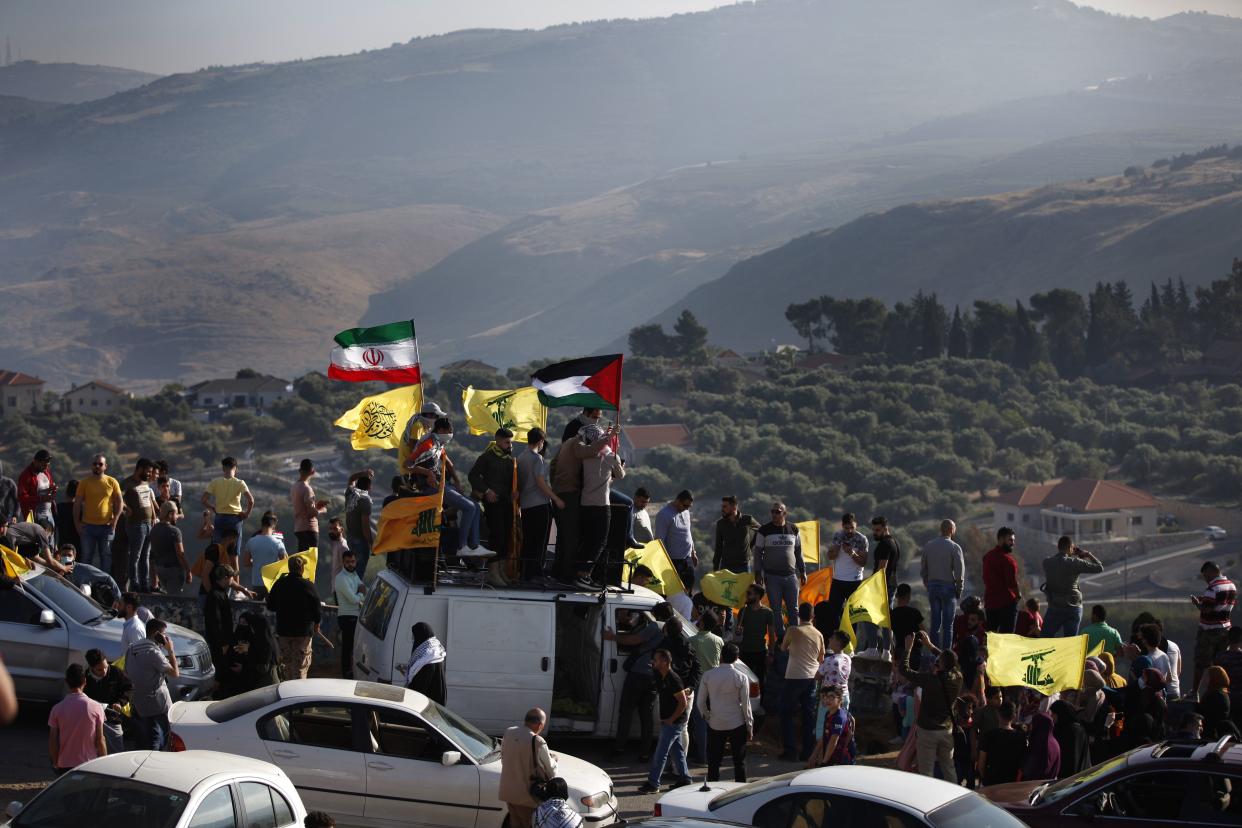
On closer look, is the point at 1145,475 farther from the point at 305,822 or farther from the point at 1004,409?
the point at 305,822

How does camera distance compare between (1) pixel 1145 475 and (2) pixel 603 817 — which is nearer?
(2) pixel 603 817

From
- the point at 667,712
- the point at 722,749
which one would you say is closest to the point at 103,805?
the point at 667,712

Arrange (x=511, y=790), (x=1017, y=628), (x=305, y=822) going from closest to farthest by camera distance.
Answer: (x=305, y=822)
(x=511, y=790)
(x=1017, y=628)

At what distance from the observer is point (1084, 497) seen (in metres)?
113

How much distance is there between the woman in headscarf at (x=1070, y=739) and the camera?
493 inches

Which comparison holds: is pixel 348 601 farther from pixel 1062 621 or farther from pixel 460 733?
pixel 1062 621

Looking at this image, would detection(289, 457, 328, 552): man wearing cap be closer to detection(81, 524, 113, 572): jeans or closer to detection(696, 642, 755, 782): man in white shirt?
detection(81, 524, 113, 572): jeans

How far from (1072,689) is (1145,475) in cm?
12231

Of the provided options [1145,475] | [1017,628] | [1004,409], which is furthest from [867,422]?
[1017,628]

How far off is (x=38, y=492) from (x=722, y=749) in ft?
32.4

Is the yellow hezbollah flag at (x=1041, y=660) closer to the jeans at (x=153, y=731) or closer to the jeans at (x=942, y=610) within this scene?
the jeans at (x=942, y=610)

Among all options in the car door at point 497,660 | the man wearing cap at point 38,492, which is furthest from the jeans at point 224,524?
the car door at point 497,660

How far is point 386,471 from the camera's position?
126 meters

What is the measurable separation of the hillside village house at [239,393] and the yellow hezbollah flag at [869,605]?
164m
